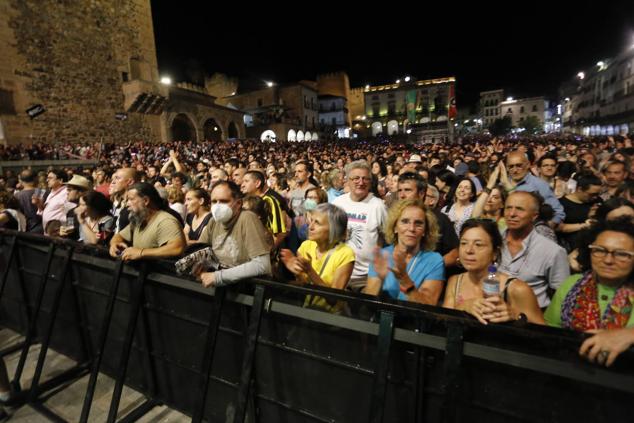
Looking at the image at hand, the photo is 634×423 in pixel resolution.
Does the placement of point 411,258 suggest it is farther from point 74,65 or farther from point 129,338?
point 74,65

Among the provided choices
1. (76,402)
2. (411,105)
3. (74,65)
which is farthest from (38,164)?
(411,105)

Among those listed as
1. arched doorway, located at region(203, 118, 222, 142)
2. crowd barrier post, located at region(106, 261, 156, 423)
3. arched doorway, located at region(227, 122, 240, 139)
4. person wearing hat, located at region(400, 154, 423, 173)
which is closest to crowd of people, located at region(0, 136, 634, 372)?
crowd barrier post, located at region(106, 261, 156, 423)

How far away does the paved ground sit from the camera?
103 inches

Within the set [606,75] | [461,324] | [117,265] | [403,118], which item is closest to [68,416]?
[117,265]

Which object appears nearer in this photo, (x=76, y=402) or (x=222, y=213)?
(x=222, y=213)

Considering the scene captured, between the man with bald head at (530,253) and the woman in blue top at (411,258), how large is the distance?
732mm

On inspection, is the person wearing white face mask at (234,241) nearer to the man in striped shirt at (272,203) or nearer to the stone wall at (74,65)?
the man in striped shirt at (272,203)

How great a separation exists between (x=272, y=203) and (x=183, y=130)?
29815 millimetres

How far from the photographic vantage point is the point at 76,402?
286cm

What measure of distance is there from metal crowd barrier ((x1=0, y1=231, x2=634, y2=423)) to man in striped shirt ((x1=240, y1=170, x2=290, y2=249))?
1.48 metres

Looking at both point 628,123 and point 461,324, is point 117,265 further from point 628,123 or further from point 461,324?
point 628,123

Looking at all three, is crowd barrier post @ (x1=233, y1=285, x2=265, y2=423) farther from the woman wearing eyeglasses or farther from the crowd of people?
the woman wearing eyeglasses

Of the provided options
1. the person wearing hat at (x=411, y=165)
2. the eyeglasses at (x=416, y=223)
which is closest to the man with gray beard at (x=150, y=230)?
the eyeglasses at (x=416, y=223)

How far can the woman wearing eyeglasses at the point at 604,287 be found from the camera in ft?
5.52
